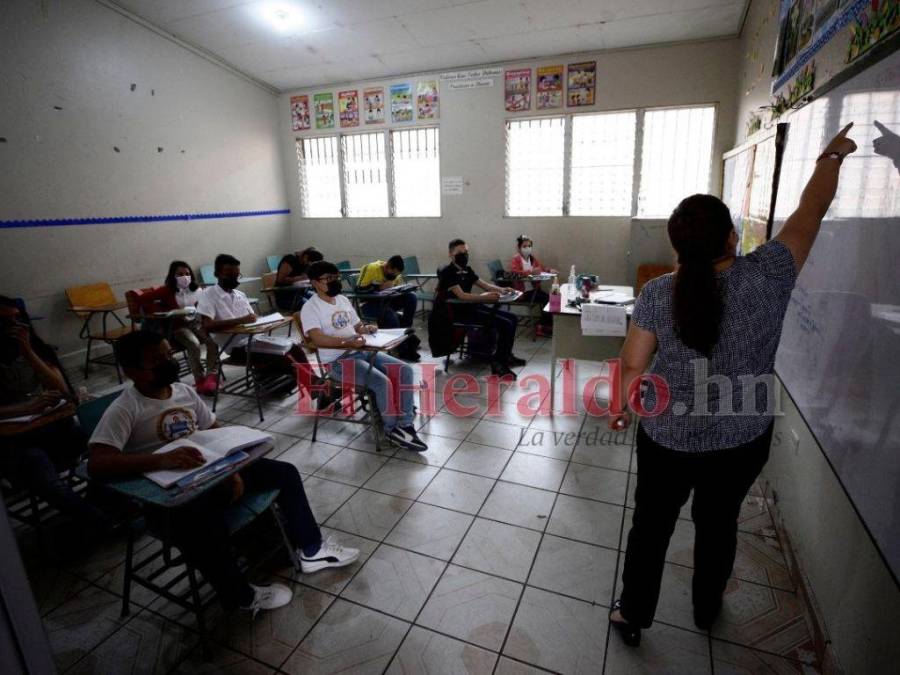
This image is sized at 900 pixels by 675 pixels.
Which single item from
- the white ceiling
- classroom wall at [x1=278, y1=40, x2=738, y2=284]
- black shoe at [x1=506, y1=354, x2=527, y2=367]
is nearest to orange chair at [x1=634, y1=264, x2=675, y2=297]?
classroom wall at [x1=278, y1=40, x2=738, y2=284]

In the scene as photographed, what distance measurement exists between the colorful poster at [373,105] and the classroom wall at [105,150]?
1546 mm

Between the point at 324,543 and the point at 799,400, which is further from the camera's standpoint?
the point at 324,543

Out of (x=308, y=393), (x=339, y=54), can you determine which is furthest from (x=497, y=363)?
(x=339, y=54)

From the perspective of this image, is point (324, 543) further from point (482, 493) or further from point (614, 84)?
point (614, 84)

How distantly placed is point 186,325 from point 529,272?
11.7 ft

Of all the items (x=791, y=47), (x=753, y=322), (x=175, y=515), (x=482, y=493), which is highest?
(x=791, y=47)

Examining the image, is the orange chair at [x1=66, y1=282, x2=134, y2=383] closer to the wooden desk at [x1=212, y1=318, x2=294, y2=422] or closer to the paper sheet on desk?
the wooden desk at [x1=212, y1=318, x2=294, y2=422]

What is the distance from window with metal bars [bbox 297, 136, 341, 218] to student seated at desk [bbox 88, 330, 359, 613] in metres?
5.70

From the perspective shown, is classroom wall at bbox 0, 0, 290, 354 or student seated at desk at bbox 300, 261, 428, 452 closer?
student seated at desk at bbox 300, 261, 428, 452

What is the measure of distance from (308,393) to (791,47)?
3696mm

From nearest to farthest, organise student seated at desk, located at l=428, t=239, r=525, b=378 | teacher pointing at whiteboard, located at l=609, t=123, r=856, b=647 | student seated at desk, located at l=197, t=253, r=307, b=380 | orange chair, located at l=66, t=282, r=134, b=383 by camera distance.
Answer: teacher pointing at whiteboard, located at l=609, t=123, r=856, b=647 → student seated at desk, located at l=197, t=253, r=307, b=380 → student seated at desk, located at l=428, t=239, r=525, b=378 → orange chair, located at l=66, t=282, r=134, b=383

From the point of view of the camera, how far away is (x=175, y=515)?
167 cm

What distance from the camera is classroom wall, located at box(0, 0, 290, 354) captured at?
4316 mm

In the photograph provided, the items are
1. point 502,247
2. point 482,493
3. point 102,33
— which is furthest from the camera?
point 502,247
